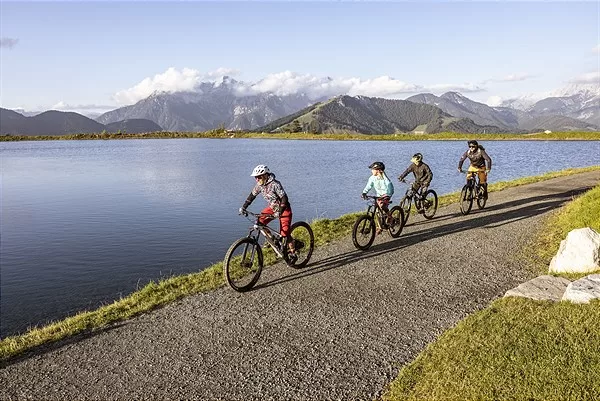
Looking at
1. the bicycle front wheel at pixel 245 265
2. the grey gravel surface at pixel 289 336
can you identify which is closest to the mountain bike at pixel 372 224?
the grey gravel surface at pixel 289 336

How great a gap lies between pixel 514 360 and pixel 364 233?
26.8 feet

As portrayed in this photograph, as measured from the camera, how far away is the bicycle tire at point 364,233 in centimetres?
1442

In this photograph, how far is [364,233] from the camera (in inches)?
579

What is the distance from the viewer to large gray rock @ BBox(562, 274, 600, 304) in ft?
27.7

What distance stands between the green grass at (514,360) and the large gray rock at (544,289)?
514 mm

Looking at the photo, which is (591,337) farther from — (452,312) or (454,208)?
(454,208)

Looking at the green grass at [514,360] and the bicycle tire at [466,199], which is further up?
the bicycle tire at [466,199]

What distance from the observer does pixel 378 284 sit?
11.4 metres

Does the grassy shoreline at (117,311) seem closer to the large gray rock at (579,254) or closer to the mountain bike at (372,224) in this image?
the mountain bike at (372,224)

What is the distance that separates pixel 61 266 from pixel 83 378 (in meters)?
13.5

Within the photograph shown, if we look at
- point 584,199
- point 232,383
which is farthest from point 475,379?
point 584,199

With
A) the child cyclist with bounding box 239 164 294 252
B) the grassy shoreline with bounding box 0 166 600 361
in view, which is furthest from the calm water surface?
the child cyclist with bounding box 239 164 294 252

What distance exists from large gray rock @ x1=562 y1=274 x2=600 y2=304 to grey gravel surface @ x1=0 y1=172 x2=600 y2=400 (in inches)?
68.6

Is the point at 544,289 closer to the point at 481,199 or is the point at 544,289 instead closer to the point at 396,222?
the point at 396,222
